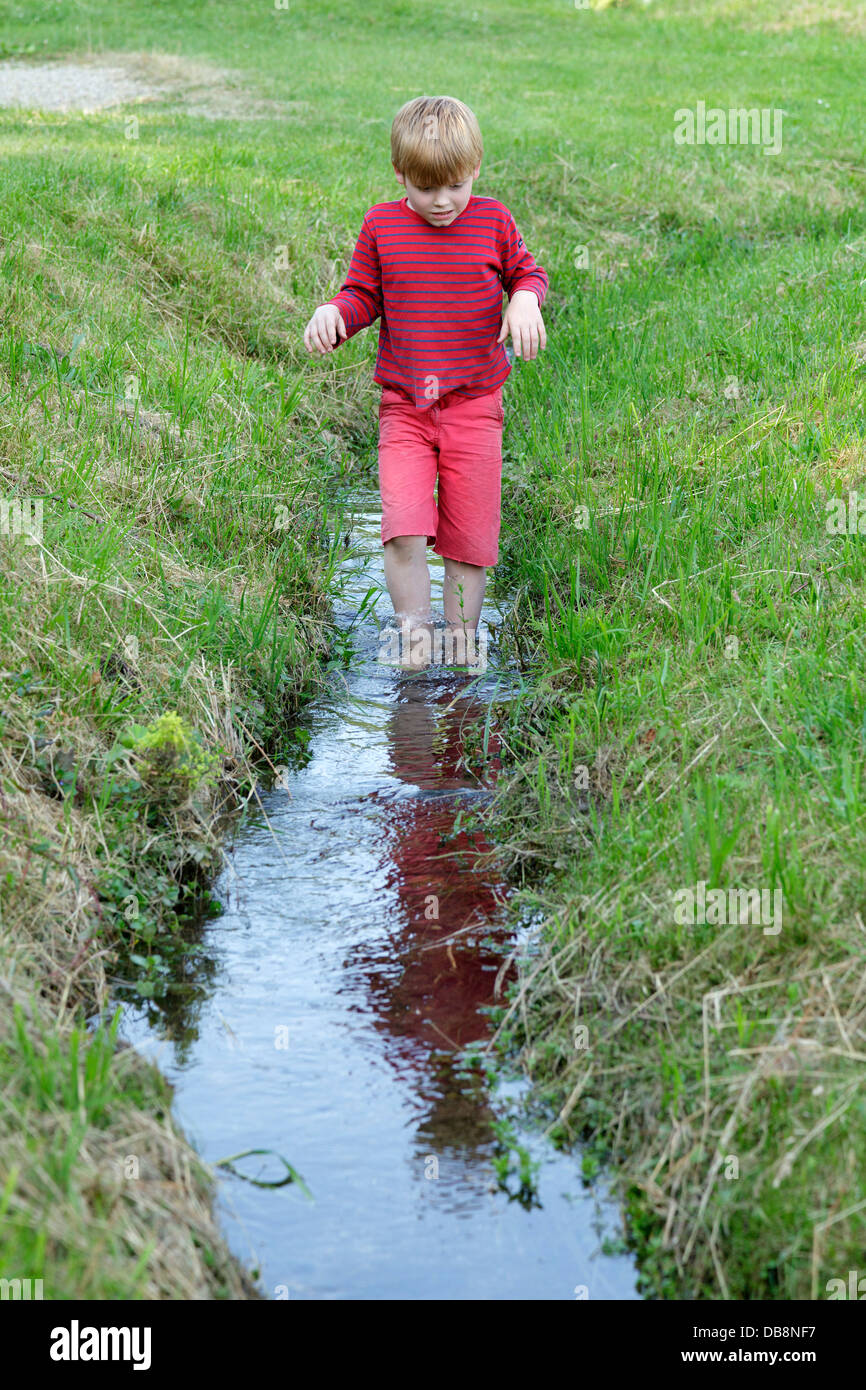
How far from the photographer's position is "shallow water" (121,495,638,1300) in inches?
82.4

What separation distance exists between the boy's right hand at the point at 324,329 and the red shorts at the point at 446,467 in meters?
0.38

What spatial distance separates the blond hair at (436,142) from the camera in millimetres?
3711

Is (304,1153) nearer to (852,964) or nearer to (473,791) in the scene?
(852,964)

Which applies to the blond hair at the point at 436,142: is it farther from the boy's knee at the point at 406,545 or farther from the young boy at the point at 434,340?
the boy's knee at the point at 406,545

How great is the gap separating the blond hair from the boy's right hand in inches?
18.0

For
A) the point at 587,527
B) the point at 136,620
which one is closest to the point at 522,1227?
the point at 136,620

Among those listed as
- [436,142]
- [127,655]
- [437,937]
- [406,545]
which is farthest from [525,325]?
[437,937]

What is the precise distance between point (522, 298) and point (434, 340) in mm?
340

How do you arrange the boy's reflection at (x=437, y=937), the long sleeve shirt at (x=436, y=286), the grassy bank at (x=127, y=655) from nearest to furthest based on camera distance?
1. the grassy bank at (x=127, y=655)
2. the boy's reflection at (x=437, y=937)
3. the long sleeve shirt at (x=436, y=286)

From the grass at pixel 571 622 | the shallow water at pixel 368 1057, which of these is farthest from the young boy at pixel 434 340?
the shallow water at pixel 368 1057

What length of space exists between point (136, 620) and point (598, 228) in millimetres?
5639

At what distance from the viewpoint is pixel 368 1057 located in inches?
98.7

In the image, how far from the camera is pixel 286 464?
4906 millimetres

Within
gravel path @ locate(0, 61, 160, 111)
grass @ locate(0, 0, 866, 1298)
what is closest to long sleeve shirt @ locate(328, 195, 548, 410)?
grass @ locate(0, 0, 866, 1298)
